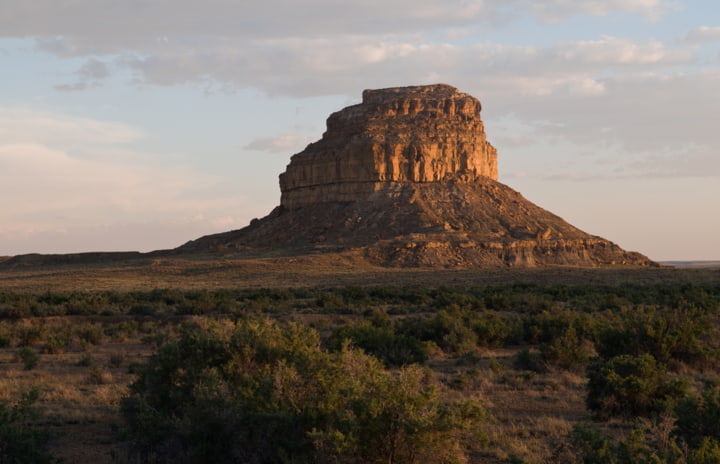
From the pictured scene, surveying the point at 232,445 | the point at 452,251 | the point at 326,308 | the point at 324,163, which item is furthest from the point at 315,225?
the point at 232,445

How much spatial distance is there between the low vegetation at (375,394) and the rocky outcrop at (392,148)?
2616 inches

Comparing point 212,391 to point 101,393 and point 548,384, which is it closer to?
point 101,393

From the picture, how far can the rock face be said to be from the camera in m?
74.8

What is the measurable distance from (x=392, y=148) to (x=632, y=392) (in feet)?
250

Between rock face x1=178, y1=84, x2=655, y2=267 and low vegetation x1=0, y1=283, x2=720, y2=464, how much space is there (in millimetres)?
53729

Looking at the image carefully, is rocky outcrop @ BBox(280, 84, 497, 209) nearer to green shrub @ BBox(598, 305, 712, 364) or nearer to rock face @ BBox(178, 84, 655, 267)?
rock face @ BBox(178, 84, 655, 267)

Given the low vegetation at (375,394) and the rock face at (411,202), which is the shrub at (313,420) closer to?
the low vegetation at (375,394)

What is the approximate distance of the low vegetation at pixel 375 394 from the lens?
7484mm

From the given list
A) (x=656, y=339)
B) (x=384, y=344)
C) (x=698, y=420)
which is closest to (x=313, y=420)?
(x=698, y=420)

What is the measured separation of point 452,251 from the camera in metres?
73.0

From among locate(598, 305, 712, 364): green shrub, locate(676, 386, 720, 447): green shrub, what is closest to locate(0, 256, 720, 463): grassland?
locate(598, 305, 712, 364): green shrub

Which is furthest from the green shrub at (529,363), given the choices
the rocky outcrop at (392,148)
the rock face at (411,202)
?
the rocky outcrop at (392,148)

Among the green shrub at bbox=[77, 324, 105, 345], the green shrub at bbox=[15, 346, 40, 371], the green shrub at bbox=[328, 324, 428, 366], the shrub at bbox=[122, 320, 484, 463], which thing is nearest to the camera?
the shrub at bbox=[122, 320, 484, 463]

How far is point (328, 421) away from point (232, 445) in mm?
1062
